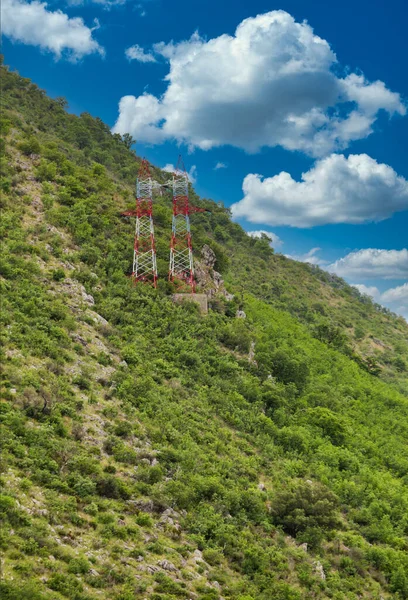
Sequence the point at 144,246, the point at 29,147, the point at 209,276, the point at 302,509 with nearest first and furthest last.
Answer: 1. the point at 302,509
2. the point at 144,246
3. the point at 29,147
4. the point at 209,276

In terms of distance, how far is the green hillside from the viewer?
1645cm

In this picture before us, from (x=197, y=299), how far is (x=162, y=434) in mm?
21494

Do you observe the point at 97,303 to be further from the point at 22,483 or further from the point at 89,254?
the point at 22,483

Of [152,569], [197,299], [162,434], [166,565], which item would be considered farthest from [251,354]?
[152,569]

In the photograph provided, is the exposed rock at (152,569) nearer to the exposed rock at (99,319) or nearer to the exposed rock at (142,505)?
the exposed rock at (142,505)

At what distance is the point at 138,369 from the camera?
31.4m

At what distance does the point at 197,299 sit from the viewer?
45906 millimetres

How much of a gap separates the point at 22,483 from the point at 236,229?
9272 centimetres

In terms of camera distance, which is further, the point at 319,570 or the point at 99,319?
the point at 99,319

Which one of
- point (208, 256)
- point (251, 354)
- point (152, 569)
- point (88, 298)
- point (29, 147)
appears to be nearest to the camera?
point (152, 569)

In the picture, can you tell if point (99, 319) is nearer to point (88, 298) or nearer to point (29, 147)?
point (88, 298)

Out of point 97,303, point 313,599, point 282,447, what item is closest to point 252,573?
point 313,599

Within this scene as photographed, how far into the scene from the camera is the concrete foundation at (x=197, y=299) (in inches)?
1757

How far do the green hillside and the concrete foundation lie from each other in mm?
984
